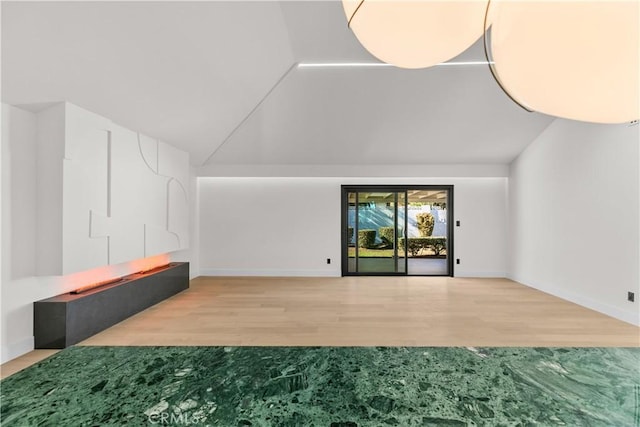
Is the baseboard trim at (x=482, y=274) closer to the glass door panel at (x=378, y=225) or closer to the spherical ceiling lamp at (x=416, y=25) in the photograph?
the glass door panel at (x=378, y=225)

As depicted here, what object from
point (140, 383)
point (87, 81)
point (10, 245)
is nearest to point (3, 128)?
point (87, 81)

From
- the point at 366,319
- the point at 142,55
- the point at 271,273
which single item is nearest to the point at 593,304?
the point at 366,319

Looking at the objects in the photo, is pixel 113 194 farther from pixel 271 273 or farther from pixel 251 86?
pixel 271 273

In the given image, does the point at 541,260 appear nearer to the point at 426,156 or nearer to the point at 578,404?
the point at 426,156

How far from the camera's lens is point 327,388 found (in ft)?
2.82

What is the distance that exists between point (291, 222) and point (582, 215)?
5.02m

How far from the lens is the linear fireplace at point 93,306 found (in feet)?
9.68

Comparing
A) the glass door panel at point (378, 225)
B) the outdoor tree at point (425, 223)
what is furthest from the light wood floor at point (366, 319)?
the outdoor tree at point (425, 223)

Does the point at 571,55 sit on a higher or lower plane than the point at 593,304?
higher

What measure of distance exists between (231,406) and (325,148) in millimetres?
5319

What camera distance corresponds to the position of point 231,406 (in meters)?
0.77

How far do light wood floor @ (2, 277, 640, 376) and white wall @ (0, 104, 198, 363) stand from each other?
0.30 metres

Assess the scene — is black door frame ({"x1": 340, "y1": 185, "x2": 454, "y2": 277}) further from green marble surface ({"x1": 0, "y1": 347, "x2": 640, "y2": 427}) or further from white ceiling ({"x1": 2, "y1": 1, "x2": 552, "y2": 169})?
green marble surface ({"x1": 0, "y1": 347, "x2": 640, "y2": 427})

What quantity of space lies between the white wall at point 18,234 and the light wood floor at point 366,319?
0.30 metres
